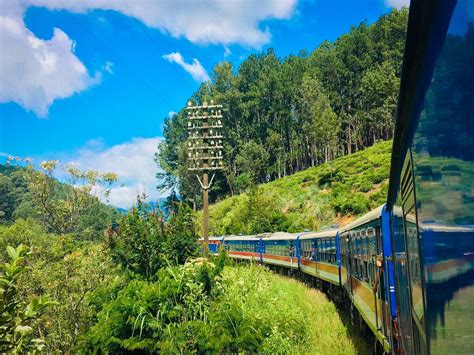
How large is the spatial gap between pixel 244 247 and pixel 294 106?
1692 inches

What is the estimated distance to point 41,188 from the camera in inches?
1590

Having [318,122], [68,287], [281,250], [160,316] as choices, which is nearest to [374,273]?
[160,316]

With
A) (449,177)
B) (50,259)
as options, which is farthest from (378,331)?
(50,259)

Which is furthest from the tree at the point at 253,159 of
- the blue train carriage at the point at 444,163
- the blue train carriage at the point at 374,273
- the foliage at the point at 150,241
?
the blue train carriage at the point at 444,163

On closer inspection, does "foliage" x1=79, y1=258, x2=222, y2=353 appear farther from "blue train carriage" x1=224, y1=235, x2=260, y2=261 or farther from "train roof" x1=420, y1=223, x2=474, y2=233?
"blue train carriage" x1=224, y1=235, x2=260, y2=261

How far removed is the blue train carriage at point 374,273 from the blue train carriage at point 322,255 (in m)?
3.45

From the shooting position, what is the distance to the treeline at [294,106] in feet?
207

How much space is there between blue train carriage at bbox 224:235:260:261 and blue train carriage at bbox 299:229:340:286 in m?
7.60

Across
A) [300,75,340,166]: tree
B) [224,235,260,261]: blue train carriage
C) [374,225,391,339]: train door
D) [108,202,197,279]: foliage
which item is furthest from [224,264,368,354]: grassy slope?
[300,75,340,166]: tree

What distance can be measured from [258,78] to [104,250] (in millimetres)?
66906

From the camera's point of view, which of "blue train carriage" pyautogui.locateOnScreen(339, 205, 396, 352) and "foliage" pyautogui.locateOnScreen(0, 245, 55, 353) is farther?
"blue train carriage" pyautogui.locateOnScreen(339, 205, 396, 352)

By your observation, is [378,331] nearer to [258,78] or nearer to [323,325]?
[323,325]

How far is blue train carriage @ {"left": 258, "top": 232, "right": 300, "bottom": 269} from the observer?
77.7ft

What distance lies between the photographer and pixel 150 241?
33.8ft
